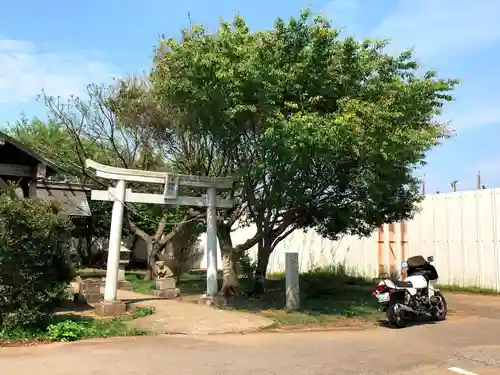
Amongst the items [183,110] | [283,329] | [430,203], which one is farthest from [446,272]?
[183,110]

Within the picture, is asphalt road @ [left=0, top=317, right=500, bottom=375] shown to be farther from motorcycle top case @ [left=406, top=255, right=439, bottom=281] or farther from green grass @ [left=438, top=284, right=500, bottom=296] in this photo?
green grass @ [left=438, top=284, right=500, bottom=296]

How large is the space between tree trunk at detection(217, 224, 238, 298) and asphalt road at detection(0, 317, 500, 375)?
470 cm

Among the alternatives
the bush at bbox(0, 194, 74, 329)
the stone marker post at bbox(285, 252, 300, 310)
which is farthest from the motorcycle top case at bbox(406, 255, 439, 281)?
the bush at bbox(0, 194, 74, 329)

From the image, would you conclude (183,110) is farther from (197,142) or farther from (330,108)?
(330,108)

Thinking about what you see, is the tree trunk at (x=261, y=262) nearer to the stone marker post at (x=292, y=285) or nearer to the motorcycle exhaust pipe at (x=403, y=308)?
the stone marker post at (x=292, y=285)

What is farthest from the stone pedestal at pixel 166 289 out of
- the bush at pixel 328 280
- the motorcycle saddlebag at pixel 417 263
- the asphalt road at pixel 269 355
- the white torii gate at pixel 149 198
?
the motorcycle saddlebag at pixel 417 263

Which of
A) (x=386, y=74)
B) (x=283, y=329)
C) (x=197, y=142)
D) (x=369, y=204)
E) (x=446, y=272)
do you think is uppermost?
(x=386, y=74)

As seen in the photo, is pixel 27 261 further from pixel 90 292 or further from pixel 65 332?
pixel 90 292

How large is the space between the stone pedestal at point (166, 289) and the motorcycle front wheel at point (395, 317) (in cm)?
678

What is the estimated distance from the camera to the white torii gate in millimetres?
13305

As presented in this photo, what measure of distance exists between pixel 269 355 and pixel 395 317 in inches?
166

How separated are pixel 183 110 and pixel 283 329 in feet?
19.0

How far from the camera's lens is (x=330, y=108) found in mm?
12672

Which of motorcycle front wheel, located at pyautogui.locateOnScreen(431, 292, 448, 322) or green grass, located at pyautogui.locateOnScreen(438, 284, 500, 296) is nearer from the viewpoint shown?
motorcycle front wheel, located at pyautogui.locateOnScreen(431, 292, 448, 322)
